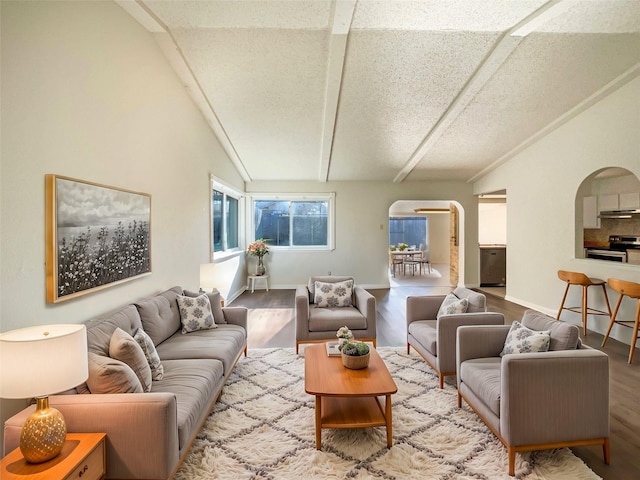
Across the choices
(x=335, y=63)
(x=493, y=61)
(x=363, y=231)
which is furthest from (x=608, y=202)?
(x=335, y=63)

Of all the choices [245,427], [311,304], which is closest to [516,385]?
[245,427]

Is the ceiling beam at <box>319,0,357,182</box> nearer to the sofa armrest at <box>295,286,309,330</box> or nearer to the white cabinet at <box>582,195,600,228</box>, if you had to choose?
the sofa armrest at <box>295,286,309,330</box>

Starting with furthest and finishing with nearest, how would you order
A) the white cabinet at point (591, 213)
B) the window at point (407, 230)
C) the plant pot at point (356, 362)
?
the window at point (407, 230) → the white cabinet at point (591, 213) → the plant pot at point (356, 362)

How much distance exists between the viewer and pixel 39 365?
4.40 feet

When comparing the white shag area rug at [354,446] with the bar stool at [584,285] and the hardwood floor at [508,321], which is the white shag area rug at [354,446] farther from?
the bar stool at [584,285]

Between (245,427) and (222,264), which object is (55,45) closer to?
(245,427)

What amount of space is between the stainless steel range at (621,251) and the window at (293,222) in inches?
197

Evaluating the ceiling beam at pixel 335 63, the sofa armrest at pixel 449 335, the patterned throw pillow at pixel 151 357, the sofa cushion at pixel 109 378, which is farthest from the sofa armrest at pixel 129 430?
the ceiling beam at pixel 335 63

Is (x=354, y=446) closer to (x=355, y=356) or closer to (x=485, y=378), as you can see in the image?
(x=355, y=356)

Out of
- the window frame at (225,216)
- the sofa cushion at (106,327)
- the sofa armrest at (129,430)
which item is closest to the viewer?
the sofa armrest at (129,430)

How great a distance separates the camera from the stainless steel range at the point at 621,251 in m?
4.83

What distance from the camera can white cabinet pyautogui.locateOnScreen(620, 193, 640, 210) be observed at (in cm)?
502

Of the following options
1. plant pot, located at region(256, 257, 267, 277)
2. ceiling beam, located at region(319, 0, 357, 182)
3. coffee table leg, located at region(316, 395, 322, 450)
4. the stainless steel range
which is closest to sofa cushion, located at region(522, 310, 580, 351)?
coffee table leg, located at region(316, 395, 322, 450)

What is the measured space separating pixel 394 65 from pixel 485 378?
128 inches
